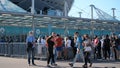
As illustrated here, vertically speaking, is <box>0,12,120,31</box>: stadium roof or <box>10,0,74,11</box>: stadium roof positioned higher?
<box>10,0,74,11</box>: stadium roof

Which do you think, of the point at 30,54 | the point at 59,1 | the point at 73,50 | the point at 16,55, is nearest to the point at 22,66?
the point at 30,54

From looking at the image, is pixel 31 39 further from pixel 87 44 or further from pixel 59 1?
pixel 59 1

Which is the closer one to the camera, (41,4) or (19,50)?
(19,50)

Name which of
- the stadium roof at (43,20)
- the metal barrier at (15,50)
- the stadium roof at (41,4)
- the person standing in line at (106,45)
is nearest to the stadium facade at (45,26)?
→ the stadium roof at (43,20)

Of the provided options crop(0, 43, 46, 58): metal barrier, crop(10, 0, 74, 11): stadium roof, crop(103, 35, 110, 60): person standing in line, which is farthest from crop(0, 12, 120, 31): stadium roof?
crop(10, 0, 74, 11): stadium roof

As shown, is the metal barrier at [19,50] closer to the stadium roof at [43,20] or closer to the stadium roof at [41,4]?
the stadium roof at [43,20]

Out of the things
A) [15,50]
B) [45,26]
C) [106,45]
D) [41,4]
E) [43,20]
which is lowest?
[15,50]

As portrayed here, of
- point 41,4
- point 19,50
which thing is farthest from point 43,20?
point 41,4

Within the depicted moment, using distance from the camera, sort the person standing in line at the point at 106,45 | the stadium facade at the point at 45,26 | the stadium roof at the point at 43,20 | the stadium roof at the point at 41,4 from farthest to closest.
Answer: the stadium roof at the point at 41,4 < the stadium facade at the point at 45,26 < the stadium roof at the point at 43,20 < the person standing in line at the point at 106,45

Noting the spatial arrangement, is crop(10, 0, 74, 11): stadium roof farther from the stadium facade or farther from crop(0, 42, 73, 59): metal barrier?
crop(0, 42, 73, 59): metal barrier

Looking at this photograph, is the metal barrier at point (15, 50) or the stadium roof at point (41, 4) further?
the stadium roof at point (41, 4)

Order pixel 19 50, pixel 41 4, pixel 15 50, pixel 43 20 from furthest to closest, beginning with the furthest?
pixel 41 4
pixel 43 20
pixel 15 50
pixel 19 50

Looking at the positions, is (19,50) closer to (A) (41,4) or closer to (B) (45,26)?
(B) (45,26)

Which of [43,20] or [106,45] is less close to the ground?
[43,20]
